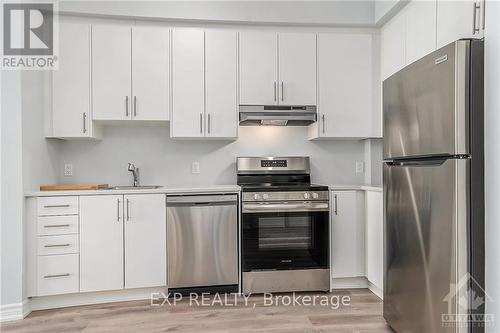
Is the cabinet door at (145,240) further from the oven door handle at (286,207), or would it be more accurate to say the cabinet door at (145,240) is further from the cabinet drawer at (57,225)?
the oven door handle at (286,207)

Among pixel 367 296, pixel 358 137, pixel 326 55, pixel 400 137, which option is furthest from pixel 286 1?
pixel 367 296

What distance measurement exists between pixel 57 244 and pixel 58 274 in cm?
24

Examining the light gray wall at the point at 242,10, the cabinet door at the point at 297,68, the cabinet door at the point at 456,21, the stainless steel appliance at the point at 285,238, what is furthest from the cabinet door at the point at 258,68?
the cabinet door at the point at 456,21

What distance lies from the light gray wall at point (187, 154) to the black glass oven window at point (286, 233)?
2.31 ft

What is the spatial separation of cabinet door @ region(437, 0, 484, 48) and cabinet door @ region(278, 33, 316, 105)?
43.9 inches

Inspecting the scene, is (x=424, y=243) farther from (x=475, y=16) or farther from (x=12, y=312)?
(x=12, y=312)

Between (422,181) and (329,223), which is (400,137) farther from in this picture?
(329,223)

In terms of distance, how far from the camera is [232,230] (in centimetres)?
269

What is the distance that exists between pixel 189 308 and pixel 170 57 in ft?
7.22

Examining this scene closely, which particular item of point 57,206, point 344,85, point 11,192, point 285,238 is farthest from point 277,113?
point 11,192

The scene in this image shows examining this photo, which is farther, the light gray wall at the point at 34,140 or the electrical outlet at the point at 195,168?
the electrical outlet at the point at 195,168

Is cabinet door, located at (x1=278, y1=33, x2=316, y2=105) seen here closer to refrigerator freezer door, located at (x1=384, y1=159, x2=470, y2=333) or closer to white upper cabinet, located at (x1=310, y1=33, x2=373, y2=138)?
white upper cabinet, located at (x1=310, y1=33, x2=373, y2=138)

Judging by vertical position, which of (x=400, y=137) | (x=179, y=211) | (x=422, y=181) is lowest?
(x=179, y=211)

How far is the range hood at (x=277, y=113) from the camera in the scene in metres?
2.89
